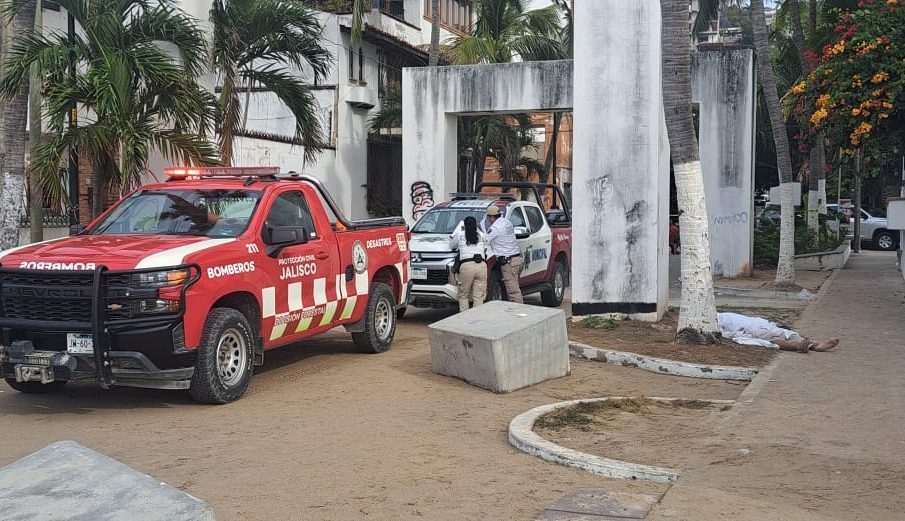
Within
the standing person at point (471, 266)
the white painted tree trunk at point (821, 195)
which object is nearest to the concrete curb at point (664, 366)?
the standing person at point (471, 266)

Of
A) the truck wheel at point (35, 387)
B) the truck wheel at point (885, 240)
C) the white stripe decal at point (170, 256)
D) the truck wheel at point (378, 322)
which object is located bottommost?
the truck wheel at point (885, 240)

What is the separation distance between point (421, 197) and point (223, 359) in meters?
12.7

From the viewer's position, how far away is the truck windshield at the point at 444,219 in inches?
594

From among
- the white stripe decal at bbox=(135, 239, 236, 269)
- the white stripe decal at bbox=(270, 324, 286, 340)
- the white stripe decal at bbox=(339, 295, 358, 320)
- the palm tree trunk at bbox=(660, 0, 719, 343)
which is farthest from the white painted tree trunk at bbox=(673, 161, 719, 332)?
the white stripe decal at bbox=(135, 239, 236, 269)

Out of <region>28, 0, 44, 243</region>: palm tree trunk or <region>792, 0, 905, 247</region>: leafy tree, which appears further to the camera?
<region>792, 0, 905, 247</region>: leafy tree

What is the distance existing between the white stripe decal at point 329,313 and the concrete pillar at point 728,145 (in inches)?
510

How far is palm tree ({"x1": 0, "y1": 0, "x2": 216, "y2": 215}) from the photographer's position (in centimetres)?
1251

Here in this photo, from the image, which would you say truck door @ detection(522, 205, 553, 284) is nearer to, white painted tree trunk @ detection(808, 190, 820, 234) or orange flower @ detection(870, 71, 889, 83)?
orange flower @ detection(870, 71, 889, 83)

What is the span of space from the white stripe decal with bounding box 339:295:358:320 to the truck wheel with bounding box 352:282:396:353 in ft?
1.34

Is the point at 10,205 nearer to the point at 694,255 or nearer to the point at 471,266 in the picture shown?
the point at 471,266

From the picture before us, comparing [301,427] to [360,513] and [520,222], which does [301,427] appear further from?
[520,222]

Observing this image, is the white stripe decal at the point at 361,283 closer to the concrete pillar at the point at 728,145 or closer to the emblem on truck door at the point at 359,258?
the emblem on truck door at the point at 359,258

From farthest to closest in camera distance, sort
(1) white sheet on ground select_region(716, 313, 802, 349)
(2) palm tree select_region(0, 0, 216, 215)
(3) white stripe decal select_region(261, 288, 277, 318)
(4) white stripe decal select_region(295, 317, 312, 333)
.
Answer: (2) palm tree select_region(0, 0, 216, 215) → (1) white sheet on ground select_region(716, 313, 802, 349) → (4) white stripe decal select_region(295, 317, 312, 333) → (3) white stripe decal select_region(261, 288, 277, 318)

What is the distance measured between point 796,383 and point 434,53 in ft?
64.9
